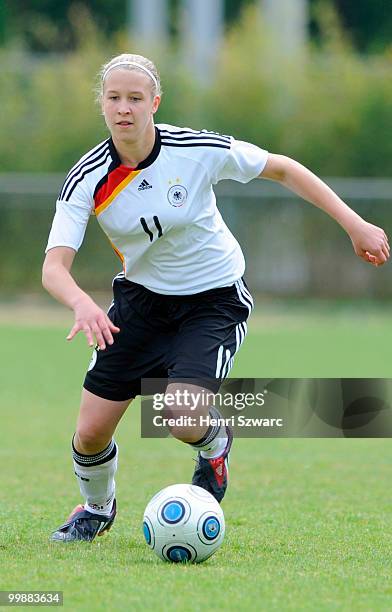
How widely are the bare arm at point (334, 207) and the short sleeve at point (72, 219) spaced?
0.92m

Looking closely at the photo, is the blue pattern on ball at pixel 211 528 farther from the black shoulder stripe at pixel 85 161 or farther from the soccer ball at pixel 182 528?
the black shoulder stripe at pixel 85 161

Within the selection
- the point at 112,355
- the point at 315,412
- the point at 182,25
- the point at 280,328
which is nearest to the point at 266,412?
the point at 315,412

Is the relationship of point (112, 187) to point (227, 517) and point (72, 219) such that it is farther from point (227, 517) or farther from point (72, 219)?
point (227, 517)

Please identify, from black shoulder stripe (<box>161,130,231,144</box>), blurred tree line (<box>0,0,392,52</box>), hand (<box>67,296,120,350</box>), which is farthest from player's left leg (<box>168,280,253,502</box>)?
blurred tree line (<box>0,0,392,52</box>)

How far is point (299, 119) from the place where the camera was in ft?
80.7

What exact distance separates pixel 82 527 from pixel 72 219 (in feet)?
5.12

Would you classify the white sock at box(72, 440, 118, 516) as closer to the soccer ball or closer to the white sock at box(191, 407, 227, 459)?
the white sock at box(191, 407, 227, 459)

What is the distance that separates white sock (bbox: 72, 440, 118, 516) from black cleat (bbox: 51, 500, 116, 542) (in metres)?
0.03

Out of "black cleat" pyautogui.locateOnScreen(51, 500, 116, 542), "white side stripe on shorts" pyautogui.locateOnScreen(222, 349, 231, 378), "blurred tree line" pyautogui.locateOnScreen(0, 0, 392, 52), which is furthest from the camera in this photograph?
"blurred tree line" pyautogui.locateOnScreen(0, 0, 392, 52)

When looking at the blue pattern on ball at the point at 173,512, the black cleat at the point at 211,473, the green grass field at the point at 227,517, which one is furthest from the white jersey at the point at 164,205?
the green grass field at the point at 227,517

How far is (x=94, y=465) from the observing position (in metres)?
5.70

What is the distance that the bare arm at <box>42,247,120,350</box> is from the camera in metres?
4.72

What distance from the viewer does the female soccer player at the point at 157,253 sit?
5281 mm

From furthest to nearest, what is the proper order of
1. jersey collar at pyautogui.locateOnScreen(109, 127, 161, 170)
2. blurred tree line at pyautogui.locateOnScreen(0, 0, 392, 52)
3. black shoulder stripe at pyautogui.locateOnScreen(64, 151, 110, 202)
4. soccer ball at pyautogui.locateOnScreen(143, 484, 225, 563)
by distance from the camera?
blurred tree line at pyautogui.locateOnScreen(0, 0, 392, 52)
jersey collar at pyautogui.locateOnScreen(109, 127, 161, 170)
black shoulder stripe at pyautogui.locateOnScreen(64, 151, 110, 202)
soccer ball at pyautogui.locateOnScreen(143, 484, 225, 563)
